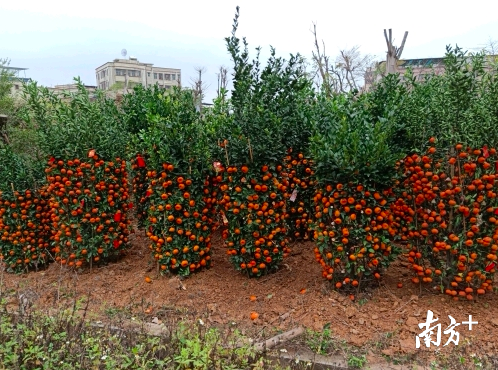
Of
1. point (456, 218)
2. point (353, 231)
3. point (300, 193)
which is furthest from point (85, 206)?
point (456, 218)

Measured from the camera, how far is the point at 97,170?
414 centimetres

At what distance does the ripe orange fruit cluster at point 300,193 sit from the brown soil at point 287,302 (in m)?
0.31

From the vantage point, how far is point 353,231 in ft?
10.3

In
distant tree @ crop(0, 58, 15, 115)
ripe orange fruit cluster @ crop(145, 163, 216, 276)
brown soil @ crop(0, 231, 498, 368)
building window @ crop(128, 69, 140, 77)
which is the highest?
building window @ crop(128, 69, 140, 77)

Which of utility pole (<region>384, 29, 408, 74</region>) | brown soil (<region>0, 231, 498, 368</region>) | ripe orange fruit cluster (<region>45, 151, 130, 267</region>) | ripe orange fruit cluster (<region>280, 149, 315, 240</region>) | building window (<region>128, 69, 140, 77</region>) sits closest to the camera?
brown soil (<region>0, 231, 498, 368</region>)

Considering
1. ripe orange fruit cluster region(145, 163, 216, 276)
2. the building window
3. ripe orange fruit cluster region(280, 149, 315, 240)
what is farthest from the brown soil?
the building window

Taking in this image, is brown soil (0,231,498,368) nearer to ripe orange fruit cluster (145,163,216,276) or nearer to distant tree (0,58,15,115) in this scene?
ripe orange fruit cluster (145,163,216,276)

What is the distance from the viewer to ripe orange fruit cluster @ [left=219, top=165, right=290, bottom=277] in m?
3.55

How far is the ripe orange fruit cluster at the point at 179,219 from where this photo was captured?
12.2ft

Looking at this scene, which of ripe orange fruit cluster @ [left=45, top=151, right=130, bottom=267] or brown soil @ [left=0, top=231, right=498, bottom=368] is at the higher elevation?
ripe orange fruit cluster @ [left=45, top=151, right=130, bottom=267]

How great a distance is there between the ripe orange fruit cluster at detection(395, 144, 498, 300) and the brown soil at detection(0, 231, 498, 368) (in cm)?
22

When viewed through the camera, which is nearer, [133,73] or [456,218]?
[456,218]

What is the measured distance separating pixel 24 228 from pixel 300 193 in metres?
2.98

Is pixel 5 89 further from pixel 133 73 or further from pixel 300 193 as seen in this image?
pixel 133 73
